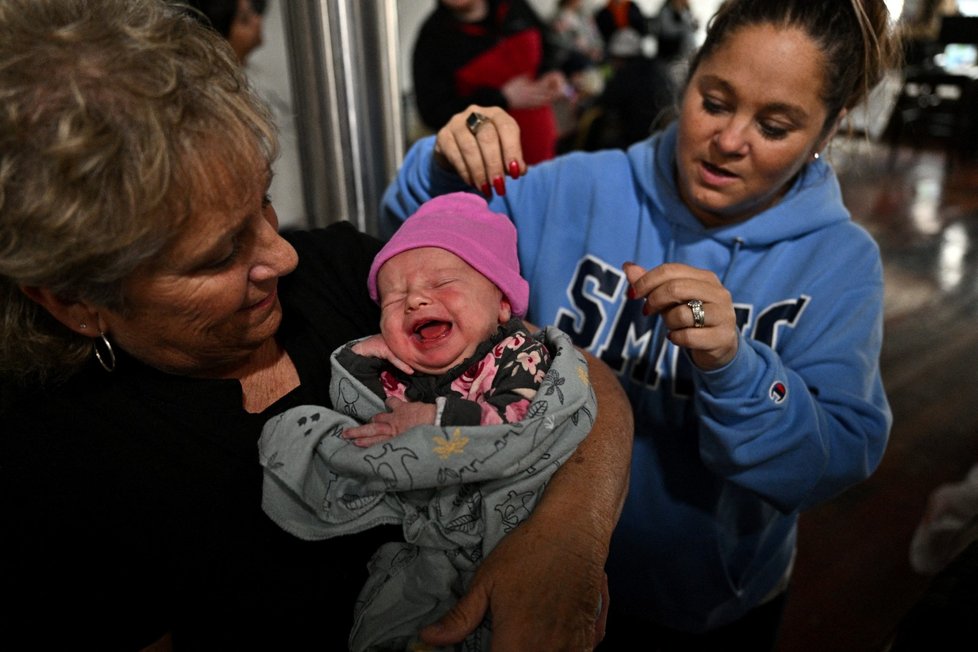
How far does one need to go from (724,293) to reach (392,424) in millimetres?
575

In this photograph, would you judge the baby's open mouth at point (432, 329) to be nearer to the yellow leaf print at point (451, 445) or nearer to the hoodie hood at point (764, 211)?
the yellow leaf print at point (451, 445)

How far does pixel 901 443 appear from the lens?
341 centimetres

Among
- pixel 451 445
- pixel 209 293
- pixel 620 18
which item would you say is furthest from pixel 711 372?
pixel 620 18

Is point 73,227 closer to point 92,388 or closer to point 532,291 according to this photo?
point 92,388

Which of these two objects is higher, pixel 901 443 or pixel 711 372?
pixel 711 372

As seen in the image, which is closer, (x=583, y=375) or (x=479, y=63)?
(x=583, y=375)

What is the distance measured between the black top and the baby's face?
210 millimetres

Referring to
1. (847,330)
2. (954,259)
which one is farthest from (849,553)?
(954,259)

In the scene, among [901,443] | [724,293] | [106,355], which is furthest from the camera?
[901,443]

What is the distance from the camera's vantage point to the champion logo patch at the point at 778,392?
4.11ft

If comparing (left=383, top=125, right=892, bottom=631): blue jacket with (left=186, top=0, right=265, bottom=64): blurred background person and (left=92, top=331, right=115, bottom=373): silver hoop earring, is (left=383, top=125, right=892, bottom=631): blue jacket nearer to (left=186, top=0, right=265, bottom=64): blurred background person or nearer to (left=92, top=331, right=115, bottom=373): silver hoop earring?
(left=92, top=331, right=115, bottom=373): silver hoop earring

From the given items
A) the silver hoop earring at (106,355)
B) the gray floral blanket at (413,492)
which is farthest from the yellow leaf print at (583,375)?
the silver hoop earring at (106,355)

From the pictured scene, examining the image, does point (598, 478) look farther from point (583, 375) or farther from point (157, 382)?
point (157, 382)

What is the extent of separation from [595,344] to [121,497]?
96 cm
